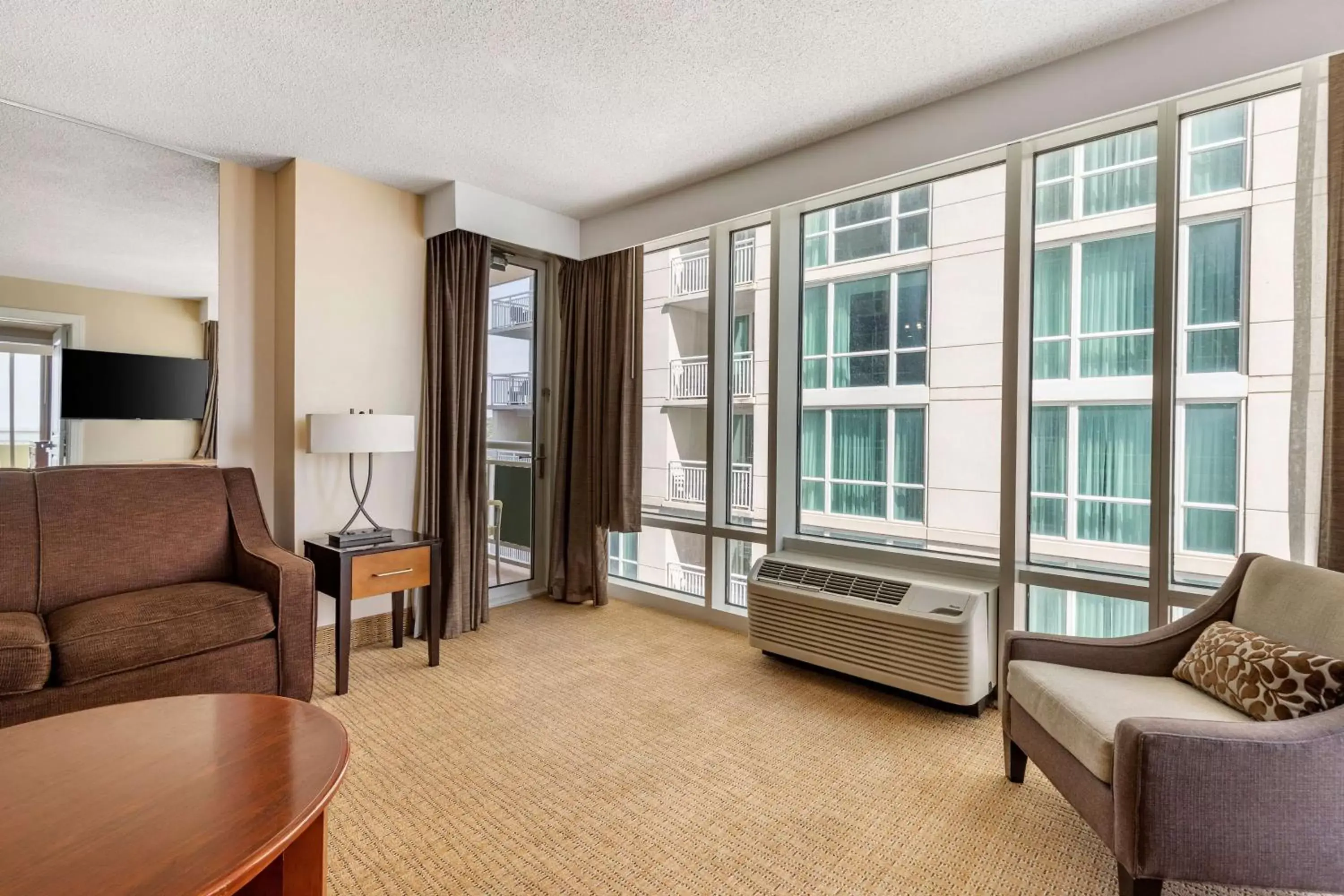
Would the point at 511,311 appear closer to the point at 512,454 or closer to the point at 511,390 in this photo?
the point at 511,390

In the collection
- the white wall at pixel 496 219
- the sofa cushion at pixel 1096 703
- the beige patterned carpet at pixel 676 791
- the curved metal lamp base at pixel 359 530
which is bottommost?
the beige patterned carpet at pixel 676 791

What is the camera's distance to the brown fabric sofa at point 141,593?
84.5 inches

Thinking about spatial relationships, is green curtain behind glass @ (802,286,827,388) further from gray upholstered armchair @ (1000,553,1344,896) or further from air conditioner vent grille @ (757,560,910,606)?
gray upholstered armchair @ (1000,553,1344,896)

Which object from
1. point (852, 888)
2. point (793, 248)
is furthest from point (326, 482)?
point (852, 888)

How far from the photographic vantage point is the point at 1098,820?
1.61 m

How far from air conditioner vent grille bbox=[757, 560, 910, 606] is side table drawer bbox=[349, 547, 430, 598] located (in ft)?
5.51

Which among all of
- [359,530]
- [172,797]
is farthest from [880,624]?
[359,530]

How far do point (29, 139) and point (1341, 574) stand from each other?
193 inches

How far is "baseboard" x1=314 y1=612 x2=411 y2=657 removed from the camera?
334 centimetres

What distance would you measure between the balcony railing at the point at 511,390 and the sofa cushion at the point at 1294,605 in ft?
12.4

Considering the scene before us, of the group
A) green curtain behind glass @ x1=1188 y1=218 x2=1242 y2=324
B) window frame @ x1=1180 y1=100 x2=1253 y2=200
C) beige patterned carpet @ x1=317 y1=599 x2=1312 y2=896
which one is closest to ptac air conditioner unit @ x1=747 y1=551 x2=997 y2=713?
beige patterned carpet @ x1=317 y1=599 x2=1312 y2=896

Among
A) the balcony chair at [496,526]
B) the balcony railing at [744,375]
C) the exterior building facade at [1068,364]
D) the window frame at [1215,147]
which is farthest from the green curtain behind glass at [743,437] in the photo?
the window frame at [1215,147]

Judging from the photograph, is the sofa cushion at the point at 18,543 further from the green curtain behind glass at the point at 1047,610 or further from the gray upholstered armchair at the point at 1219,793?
the green curtain behind glass at the point at 1047,610

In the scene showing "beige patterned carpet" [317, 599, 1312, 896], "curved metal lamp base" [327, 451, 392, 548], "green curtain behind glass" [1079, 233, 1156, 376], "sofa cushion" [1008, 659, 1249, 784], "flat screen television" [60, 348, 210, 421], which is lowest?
"beige patterned carpet" [317, 599, 1312, 896]
